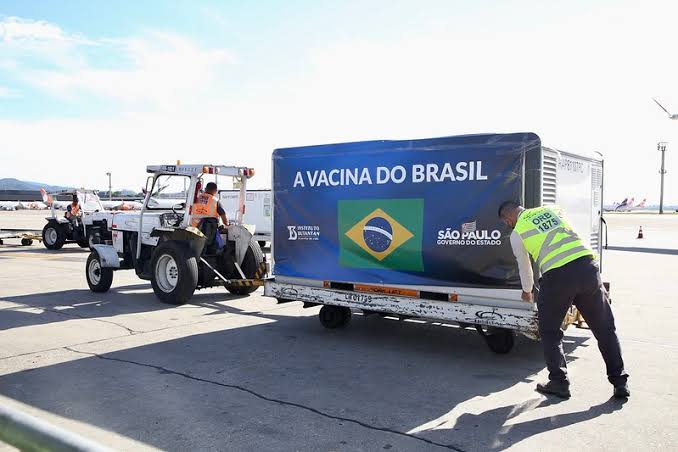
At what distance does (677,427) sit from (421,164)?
11.6 ft

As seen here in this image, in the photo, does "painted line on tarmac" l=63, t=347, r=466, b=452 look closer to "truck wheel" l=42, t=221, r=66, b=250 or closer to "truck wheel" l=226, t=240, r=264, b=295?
"truck wheel" l=226, t=240, r=264, b=295

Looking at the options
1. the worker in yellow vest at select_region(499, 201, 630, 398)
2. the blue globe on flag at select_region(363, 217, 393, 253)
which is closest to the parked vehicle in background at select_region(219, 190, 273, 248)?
the blue globe on flag at select_region(363, 217, 393, 253)

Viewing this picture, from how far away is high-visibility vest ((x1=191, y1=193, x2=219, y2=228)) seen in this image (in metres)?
10.3

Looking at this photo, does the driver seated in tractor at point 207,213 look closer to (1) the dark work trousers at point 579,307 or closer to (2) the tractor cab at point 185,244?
(2) the tractor cab at point 185,244

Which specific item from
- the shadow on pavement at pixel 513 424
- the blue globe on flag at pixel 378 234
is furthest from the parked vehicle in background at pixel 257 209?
the shadow on pavement at pixel 513 424

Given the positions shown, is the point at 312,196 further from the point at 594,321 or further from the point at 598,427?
the point at 598,427

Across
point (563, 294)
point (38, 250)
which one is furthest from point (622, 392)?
point (38, 250)

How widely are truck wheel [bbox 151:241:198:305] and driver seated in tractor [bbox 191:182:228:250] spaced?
59cm

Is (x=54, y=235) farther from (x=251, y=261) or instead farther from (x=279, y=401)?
(x=279, y=401)

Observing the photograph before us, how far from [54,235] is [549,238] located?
19.5m

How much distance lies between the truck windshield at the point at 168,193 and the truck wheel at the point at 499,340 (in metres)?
5.97

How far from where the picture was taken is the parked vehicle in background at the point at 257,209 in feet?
70.0

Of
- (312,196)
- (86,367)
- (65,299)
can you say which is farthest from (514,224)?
(65,299)

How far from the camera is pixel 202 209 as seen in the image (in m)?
10.4
